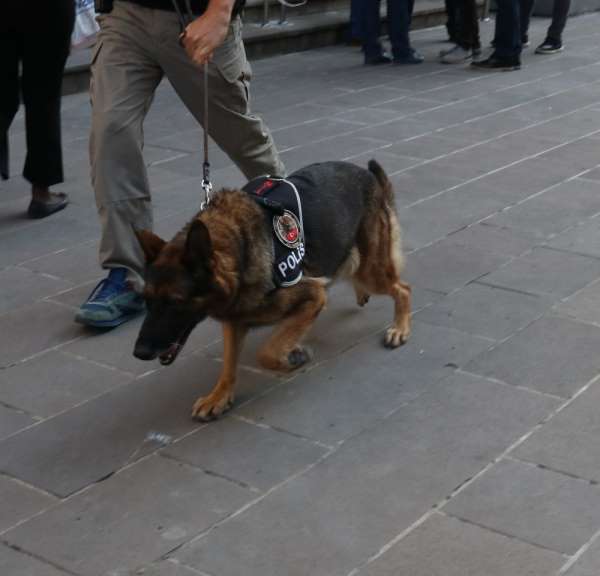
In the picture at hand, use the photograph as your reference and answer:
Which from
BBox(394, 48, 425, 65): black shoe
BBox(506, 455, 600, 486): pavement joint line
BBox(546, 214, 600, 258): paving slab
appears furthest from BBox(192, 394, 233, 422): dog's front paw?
BBox(394, 48, 425, 65): black shoe

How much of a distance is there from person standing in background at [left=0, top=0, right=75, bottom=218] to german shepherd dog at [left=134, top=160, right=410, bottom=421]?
2202 mm

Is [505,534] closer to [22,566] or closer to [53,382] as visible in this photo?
[22,566]

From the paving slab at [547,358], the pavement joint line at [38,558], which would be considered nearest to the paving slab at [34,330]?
the pavement joint line at [38,558]

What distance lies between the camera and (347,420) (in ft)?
13.8

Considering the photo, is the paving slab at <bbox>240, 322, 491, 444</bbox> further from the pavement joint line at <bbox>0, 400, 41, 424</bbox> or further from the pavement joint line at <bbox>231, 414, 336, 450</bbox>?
the pavement joint line at <bbox>0, 400, 41, 424</bbox>

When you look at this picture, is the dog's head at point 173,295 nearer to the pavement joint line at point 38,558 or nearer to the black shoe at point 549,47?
the pavement joint line at point 38,558

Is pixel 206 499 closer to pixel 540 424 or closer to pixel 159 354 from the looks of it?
pixel 159 354

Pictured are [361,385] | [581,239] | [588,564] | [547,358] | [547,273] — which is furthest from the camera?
[581,239]

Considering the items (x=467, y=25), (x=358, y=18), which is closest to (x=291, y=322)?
(x=358, y=18)

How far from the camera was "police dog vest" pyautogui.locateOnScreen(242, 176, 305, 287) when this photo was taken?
13.8 ft

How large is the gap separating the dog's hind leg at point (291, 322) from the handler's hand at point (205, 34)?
3.24 ft

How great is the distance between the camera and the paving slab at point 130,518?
3377mm

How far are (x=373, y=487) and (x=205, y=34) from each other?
1896 mm

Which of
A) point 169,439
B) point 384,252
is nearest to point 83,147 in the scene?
point 384,252
